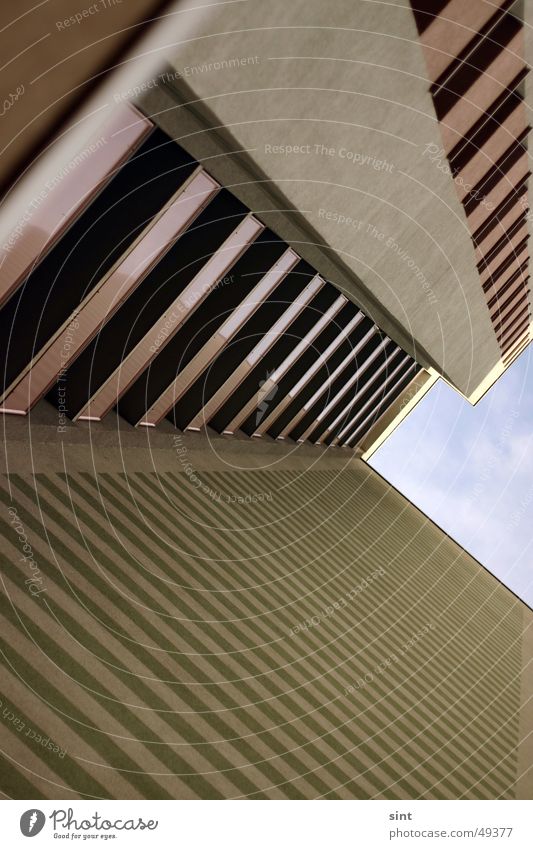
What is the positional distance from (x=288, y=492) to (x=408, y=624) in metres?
4.80

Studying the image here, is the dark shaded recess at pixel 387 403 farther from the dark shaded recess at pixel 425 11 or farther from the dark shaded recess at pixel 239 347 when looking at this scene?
the dark shaded recess at pixel 425 11

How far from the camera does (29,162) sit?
736 cm

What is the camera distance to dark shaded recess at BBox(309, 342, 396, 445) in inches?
1061

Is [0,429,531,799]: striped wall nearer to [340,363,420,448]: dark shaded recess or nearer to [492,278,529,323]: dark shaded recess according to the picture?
[492,278,529,323]: dark shaded recess

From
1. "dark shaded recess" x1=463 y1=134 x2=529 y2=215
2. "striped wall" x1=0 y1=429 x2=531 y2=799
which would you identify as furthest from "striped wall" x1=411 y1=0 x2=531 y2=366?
"striped wall" x1=0 y1=429 x2=531 y2=799

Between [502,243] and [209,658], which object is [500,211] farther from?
[209,658]

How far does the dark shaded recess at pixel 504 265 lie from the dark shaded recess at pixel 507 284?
741mm

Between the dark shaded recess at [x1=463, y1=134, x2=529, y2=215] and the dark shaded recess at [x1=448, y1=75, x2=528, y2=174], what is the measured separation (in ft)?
2.98

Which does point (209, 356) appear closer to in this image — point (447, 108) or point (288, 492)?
point (288, 492)

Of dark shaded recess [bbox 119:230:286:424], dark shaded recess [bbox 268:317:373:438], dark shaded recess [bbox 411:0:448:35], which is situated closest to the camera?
dark shaded recess [bbox 411:0:448:35]

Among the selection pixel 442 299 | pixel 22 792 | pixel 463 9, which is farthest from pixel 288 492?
pixel 22 792

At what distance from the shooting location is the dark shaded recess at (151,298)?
11.0 meters

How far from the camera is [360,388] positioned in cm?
2814

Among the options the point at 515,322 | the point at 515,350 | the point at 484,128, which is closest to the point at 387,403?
the point at 515,350
